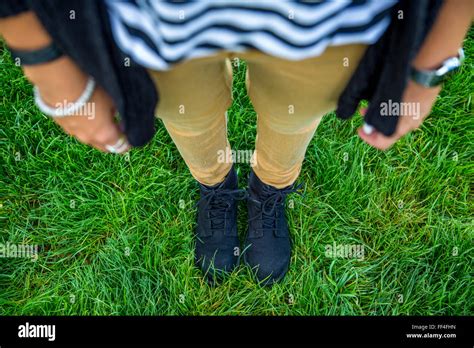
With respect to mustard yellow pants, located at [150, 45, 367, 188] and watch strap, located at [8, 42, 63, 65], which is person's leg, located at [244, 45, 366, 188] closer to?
mustard yellow pants, located at [150, 45, 367, 188]

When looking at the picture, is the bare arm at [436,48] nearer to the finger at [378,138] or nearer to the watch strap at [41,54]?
the finger at [378,138]

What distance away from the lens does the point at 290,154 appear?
39.4 inches

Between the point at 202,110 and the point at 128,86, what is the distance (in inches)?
7.6

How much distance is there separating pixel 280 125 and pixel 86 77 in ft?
1.18

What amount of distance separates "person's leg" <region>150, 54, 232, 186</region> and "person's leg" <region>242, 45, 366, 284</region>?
0.19ft

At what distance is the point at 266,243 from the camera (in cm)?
133

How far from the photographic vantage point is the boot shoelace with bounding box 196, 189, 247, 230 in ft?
4.20

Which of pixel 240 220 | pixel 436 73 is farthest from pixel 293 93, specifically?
pixel 240 220

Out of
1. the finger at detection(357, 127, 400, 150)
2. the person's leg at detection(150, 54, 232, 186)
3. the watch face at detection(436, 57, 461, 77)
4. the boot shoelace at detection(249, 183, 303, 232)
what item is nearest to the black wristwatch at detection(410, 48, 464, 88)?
the watch face at detection(436, 57, 461, 77)

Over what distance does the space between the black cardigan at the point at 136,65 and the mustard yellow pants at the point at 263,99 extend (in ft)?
0.10

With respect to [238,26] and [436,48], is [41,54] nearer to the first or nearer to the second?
[238,26]

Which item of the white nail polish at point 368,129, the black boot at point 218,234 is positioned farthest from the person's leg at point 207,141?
the white nail polish at point 368,129
